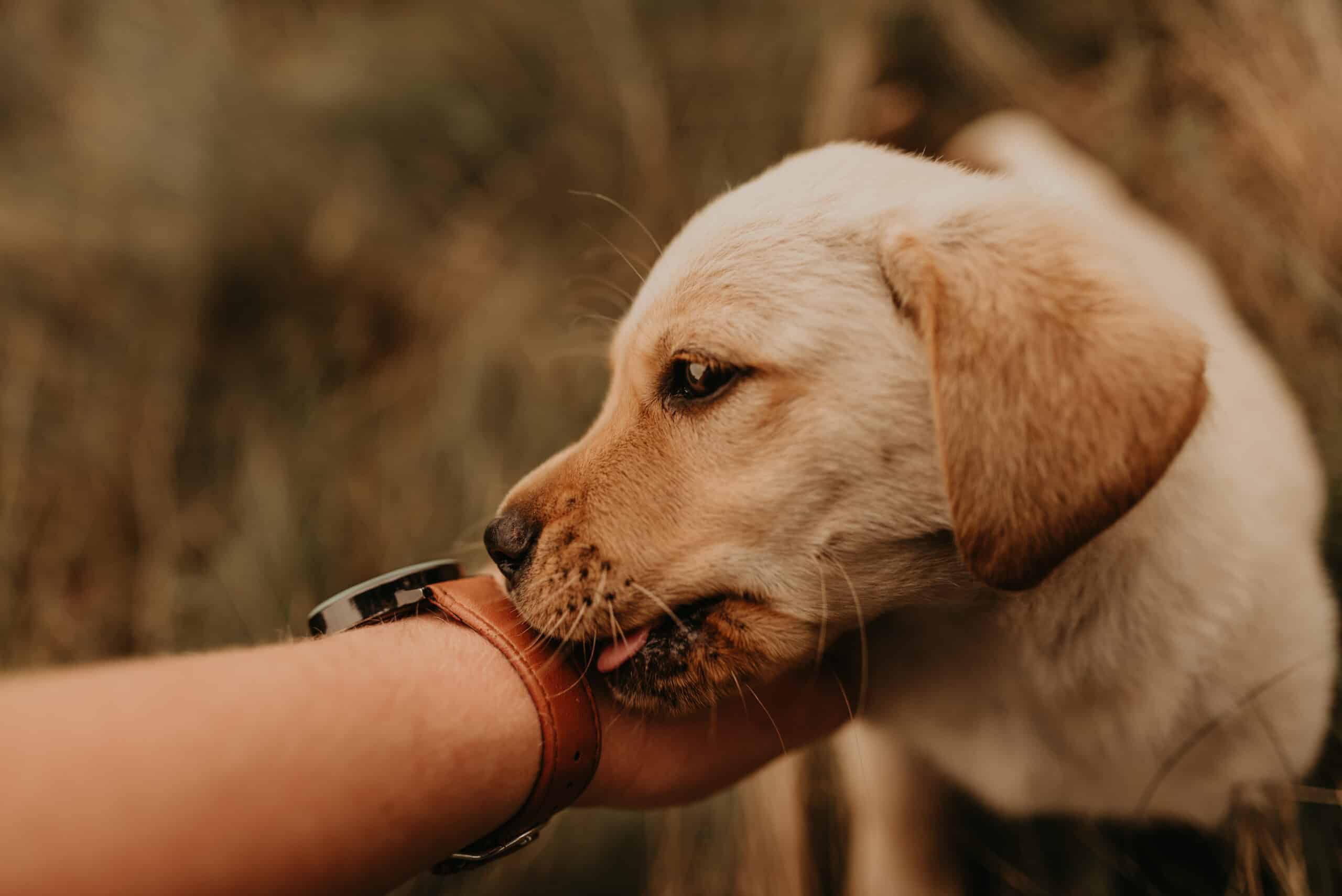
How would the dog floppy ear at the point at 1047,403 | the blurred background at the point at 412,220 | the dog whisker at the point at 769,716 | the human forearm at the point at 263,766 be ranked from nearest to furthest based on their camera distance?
the human forearm at the point at 263,766 → the dog floppy ear at the point at 1047,403 → the dog whisker at the point at 769,716 → the blurred background at the point at 412,220

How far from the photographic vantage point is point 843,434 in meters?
1.55

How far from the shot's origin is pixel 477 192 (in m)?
4.91

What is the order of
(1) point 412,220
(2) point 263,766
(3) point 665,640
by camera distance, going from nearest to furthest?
(2) point 263,766
(3) point 665,640
(1) point 412,220

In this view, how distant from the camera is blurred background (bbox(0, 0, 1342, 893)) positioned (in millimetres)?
3387

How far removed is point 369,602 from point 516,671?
334 mm

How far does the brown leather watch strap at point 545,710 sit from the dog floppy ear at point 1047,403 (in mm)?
720

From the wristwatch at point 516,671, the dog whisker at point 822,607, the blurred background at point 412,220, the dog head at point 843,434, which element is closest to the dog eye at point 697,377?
the dog head at point 843,434

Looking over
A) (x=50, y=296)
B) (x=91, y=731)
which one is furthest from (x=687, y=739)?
(x=50, y=296)

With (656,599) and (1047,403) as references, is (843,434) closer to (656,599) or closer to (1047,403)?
(1047,403)

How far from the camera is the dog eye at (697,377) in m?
1.65

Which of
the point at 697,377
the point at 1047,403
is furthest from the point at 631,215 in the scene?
the point at 1047,403

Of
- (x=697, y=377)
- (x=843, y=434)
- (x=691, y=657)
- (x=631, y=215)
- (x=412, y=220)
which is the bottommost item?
(x=691, y=657)

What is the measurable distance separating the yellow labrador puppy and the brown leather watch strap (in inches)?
2.4

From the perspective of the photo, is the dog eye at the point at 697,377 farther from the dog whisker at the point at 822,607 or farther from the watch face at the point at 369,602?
the watch face at the point at 369,602
